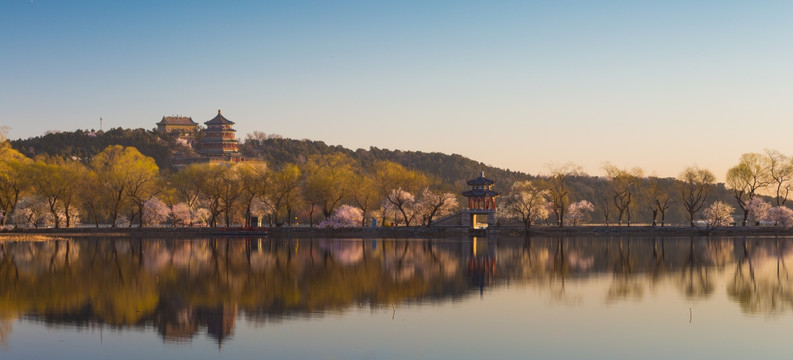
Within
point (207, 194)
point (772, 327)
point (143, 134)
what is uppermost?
point (143, 134)

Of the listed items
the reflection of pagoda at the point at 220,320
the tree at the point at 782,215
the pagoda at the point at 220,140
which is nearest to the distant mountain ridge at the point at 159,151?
the pagoda at the point at 220,140

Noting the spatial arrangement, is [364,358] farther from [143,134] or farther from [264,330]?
[143,134]

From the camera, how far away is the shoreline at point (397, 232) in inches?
3428

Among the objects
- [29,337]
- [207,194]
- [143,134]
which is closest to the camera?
[29,337]

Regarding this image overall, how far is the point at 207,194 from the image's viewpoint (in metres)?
93.2

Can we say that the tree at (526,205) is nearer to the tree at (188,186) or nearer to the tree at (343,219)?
the tree at (343,219)

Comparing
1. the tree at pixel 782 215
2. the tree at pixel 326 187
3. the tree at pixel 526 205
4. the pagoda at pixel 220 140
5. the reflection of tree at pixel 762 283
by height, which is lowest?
the reflection of tree at pixel 762 283

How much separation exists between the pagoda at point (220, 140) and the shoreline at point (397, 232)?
6292 centimetres

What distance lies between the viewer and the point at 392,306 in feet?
106

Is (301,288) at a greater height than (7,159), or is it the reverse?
(7,159)

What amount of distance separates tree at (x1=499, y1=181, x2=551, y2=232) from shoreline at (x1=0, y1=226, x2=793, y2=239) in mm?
2215

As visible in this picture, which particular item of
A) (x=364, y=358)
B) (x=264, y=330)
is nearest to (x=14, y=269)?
(x=264, y=330)

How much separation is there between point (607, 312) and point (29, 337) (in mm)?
20649

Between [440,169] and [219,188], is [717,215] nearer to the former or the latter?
[219,188]
